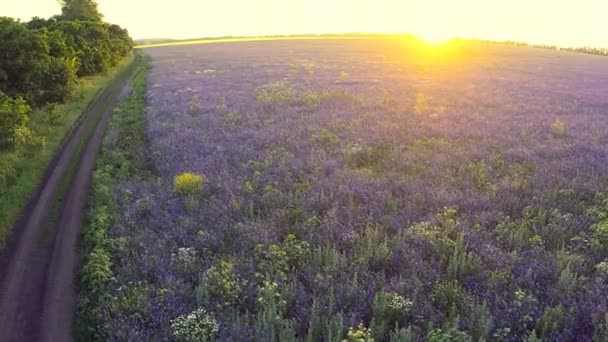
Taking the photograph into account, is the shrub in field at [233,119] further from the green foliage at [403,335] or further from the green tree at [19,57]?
the green foliage at [403,335]

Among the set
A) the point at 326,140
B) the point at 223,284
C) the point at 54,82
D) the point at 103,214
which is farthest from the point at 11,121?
the point at 223,284

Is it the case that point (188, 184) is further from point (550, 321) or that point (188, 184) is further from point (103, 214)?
point (550, 321)

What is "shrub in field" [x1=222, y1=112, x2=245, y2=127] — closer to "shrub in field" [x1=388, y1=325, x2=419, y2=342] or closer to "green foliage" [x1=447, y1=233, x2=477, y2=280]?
"green foliage" [x1=447, y1=233, x2=477, y2=280]

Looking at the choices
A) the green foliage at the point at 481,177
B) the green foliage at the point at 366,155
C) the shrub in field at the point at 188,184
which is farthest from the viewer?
the green foliage at the point at 366,155

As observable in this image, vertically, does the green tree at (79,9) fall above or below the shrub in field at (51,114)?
above

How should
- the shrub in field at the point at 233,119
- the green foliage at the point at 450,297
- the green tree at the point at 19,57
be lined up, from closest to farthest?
the green foliage at the point at 450,297 < the shrub in field at the point at 233,119 < the green tree at the point at 19,57

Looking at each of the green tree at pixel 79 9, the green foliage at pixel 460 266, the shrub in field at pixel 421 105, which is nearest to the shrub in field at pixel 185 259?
the green foliage at pixel 460 266

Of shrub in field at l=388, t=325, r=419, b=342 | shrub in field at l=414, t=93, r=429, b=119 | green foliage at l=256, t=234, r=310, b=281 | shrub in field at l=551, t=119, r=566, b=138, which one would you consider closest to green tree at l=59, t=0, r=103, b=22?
shrub in field at l=414, t=93, r=429, b=119
